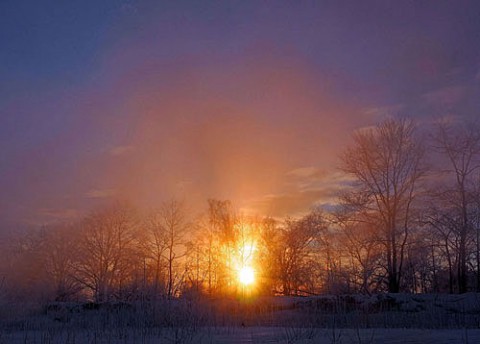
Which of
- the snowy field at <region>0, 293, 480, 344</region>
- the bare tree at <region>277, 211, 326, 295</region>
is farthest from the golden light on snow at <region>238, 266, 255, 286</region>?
the snowy field at <region>0, 293, 480, 344</region>

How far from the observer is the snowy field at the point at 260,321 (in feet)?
25.3

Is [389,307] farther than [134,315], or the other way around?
[389,307]

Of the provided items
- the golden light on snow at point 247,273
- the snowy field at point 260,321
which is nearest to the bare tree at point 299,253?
the golden light on snow at point 247,273

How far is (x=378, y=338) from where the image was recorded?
7219mm

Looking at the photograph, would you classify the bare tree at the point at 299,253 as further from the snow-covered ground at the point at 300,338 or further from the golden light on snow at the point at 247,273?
the snow-covered ground at the point at 300,338

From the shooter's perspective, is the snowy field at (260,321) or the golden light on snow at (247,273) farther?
the golden light on snow at (247,273)

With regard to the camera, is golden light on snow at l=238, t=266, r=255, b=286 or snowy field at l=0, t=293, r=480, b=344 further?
golden light on snow at l=238, t=266, r=255, b=286

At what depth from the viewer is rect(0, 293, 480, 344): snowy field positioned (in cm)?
772

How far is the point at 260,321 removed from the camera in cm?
1255

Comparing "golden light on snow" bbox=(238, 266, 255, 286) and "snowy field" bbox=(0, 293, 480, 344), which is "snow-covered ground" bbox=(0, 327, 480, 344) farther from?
"golden light on snow" bbox=(238, 266, 255, 286)

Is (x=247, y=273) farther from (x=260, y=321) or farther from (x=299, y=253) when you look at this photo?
(x=260, y=321)

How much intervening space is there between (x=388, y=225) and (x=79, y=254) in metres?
27.7

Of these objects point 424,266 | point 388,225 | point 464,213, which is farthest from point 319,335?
point 424,266

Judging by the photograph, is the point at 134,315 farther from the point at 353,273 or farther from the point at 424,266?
the point at 424,266
